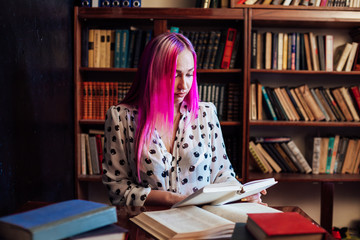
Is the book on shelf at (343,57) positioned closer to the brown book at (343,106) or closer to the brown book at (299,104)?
the brown book at (343,106)

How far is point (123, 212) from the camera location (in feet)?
3.74

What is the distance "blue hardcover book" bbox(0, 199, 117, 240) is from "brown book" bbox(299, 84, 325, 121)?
2171 millimetres

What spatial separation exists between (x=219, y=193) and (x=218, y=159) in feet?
1.92

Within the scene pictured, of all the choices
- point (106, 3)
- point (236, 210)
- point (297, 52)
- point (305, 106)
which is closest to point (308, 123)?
point (305, 106)

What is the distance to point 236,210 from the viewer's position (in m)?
1.07

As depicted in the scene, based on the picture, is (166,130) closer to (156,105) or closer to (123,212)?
(156,105)

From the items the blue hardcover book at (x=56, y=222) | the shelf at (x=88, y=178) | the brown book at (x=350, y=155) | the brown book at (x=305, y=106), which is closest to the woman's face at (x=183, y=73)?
the blue hardcover book at (x=56, y=222)

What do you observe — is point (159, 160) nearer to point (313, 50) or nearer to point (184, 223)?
point (184, 223)

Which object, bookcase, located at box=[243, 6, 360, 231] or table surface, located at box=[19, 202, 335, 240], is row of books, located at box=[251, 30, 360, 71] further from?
table surface, located at box=[19, 202, 335, 240]

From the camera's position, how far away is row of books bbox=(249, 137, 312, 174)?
8.95 feet

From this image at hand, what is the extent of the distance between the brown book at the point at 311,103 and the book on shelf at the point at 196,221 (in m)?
1.74

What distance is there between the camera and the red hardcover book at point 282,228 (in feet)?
2.49

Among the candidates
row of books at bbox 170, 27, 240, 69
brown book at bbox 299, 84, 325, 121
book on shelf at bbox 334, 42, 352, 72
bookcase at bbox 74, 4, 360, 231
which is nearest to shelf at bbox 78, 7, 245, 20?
bookcase at bbox 74, 4, 360, 231

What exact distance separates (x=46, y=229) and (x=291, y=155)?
2263 millimetres
